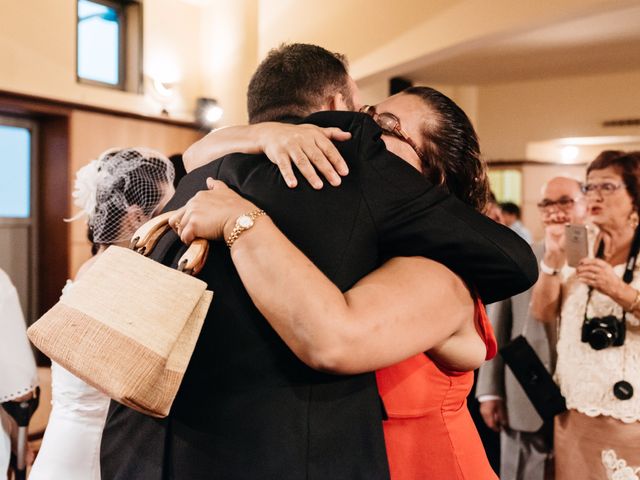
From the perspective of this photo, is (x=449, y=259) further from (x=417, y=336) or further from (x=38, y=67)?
(x=38, y=67)

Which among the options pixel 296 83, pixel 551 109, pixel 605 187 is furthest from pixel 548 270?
pixel 551 109

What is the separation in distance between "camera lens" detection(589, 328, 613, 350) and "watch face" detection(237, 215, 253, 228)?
186cm

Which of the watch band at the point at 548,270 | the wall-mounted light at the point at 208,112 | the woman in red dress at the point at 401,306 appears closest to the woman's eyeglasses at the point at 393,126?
the woman in red dress at the point at 401,306

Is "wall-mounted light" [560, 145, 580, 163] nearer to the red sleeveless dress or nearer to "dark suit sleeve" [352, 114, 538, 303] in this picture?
the red sleeveless dress

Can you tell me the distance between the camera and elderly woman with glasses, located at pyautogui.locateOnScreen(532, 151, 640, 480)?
232cm

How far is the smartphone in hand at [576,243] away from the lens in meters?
2.48

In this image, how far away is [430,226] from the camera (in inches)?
39.2

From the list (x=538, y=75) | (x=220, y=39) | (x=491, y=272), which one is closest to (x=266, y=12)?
(x=220, y=39)

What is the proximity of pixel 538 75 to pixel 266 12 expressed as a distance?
4255 mm

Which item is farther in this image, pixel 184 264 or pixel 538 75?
pixel 538 75

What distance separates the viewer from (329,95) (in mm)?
1293

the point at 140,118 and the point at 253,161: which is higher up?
the point at 140,118

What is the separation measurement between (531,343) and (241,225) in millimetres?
2294

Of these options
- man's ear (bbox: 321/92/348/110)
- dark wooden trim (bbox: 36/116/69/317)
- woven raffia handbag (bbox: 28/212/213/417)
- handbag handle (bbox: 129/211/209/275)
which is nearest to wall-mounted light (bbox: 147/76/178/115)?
dark wooden trim (bbox: 36/116/69/317)
